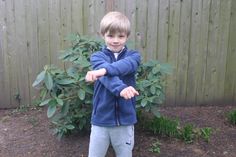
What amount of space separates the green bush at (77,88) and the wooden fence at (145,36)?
1291 millimetres

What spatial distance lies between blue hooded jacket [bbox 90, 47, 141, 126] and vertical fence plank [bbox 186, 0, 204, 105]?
108 inches

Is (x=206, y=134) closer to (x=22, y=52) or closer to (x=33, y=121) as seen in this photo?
(x=33, y=121)

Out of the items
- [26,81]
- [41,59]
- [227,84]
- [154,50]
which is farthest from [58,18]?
[227,84]

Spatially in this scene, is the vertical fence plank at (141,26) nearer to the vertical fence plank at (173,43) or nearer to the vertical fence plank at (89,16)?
the vertical fence plank at (173,43)

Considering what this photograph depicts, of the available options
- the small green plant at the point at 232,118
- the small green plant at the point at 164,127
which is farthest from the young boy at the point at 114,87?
the small green plant at the point at 232,118

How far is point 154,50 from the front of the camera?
5.29 metres

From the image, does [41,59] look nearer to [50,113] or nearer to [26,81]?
[26,81]

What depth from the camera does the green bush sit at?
3.39 meters

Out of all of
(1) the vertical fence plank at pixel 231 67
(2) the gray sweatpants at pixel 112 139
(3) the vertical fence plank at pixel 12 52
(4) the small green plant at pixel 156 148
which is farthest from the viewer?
(1) the vertical fence plank at pixel 231 67

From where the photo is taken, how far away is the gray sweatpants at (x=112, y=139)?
9.18ft

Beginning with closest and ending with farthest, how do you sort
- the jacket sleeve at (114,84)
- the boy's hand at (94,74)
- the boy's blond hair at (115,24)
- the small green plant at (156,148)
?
1. the boy's hand at (94,74)
2. the jacket sleeve at (114,84)
3. the boy's blond hair at (115,24)
4. the small green plant at (156,148)

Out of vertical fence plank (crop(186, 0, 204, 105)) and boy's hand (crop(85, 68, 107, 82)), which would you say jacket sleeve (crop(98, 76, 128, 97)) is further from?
vertical fence plank (crop(186, 0, 204, 105))

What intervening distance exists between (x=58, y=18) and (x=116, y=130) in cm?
274

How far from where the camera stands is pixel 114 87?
248 cm
